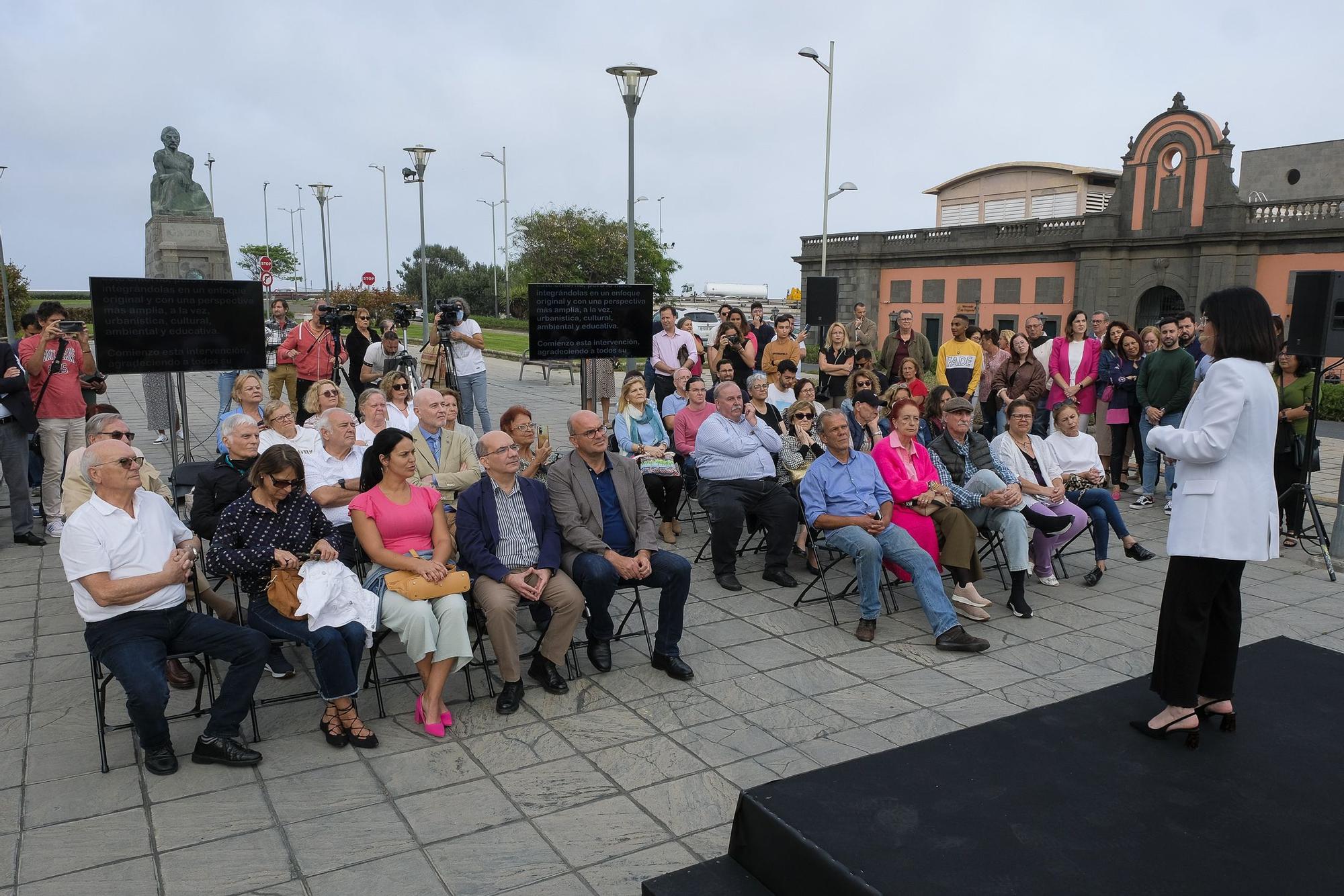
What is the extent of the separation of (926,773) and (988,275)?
3659 cm

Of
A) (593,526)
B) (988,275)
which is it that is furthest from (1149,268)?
(593,526)

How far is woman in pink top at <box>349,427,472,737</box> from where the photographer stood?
14.7 ft

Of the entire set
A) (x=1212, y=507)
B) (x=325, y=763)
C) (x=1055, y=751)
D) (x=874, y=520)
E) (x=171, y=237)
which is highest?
(x=171, y=237)

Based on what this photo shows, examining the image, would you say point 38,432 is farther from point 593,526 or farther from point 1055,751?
point 1055,751

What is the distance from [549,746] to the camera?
4348 mm

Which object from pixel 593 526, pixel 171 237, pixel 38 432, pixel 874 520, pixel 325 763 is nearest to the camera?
pixel 325 763

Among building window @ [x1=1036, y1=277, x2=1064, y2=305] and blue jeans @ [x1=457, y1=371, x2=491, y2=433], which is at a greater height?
building window @ [x1=1036, y1=277, x2=1064, y2=305]

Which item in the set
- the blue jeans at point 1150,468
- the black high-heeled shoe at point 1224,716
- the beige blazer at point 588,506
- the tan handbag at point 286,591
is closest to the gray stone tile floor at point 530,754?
the tan handbag at point 286,591

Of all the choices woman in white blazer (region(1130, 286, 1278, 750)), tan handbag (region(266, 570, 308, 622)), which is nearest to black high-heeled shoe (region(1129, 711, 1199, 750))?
woman in white blazer (region(1130, 286, 1278, 750))

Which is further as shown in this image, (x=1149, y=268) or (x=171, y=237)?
(x=1149, y=268)

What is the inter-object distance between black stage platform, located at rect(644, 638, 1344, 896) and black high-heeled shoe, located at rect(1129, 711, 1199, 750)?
0.04m

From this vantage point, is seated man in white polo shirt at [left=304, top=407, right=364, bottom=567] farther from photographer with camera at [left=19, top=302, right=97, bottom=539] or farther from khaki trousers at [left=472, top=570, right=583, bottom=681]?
photographer with camera at [left=19, top=302, right=97, bottom=539]

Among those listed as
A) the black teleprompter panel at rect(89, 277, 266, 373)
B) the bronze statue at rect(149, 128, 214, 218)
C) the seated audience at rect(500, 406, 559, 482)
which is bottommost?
the seated audience at rect(500, 406, 559, 482)

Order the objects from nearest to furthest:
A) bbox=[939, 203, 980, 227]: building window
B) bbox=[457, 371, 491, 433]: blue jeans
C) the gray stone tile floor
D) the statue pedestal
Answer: the gray stone tile floor → bbox=[457, 371, 491, 433]: blue jeans → the statue pedestal → bbox=[939, 203, 980, 227]: building window
